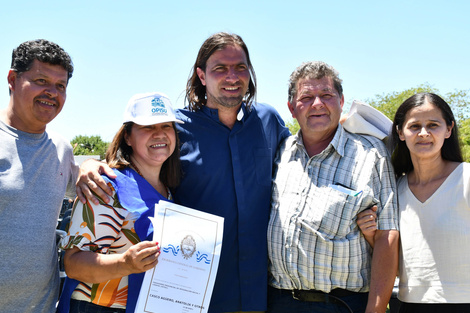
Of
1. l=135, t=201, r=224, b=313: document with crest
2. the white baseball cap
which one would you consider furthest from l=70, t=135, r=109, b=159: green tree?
l=135, t=201, r=224, b=313: document with crest

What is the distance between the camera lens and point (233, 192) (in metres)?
3.29

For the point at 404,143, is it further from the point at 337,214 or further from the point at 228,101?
the point at 228,101

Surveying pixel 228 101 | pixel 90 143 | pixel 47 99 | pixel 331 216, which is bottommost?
pixel 331 216

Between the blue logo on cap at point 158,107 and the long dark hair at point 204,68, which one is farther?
the long dark hair at point 204,68

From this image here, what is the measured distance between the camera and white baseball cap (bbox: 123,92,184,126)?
2783 mm

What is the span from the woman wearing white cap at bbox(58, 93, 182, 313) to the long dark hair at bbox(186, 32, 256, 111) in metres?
0.84

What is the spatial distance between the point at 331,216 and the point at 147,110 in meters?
1.52

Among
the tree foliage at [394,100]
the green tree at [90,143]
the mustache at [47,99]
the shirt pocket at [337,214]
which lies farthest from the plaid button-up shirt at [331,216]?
the green tree at [90,143]

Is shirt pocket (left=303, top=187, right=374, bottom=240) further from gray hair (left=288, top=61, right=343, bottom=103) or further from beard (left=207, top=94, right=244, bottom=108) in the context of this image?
beard (left=207, top=94, right=244, bottom=108)

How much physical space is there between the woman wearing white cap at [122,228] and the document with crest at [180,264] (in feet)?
0.32

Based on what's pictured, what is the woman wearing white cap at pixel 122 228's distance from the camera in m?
2.43

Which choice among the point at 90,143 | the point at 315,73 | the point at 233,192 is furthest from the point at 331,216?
the point at 90,143

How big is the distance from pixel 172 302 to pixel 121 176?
850mm

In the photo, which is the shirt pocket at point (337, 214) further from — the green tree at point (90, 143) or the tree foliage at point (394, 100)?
the green tree at point (90, 143)
